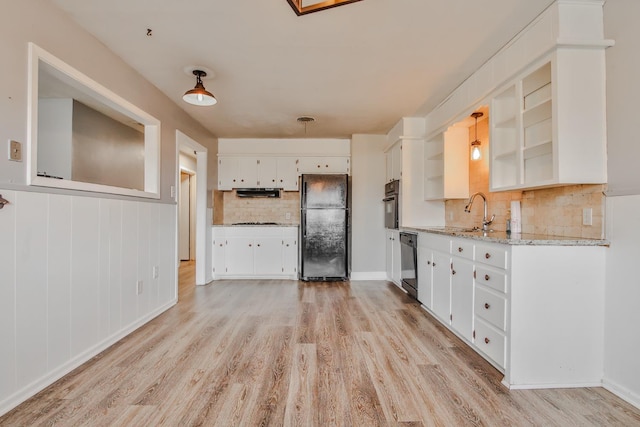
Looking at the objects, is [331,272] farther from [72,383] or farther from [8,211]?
[8,211]

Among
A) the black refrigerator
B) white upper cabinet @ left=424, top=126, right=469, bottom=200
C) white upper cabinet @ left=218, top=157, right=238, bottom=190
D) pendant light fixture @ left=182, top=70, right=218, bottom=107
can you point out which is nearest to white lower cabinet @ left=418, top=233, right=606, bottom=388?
white upper cabinet @ left=424, top=126, right=469, bottom=200

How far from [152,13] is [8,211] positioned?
4.74 feet

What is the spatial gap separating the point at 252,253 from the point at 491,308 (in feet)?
12.1

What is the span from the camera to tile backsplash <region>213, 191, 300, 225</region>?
5.68 metres

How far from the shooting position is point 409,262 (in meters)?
3.84

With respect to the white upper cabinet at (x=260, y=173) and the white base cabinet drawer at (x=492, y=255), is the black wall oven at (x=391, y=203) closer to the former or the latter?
the white upper cabinet at (x=260, y=173)

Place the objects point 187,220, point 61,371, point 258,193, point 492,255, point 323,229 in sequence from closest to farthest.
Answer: point 61,371
point 492,255
point 323,229
point 258,193
point 187,220

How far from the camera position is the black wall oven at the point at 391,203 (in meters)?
4.43

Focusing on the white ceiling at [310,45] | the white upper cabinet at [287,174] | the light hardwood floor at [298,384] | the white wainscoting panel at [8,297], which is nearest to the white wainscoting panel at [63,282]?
the white wainscoting panel at [8,297]

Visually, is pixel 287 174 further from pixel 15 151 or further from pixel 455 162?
pixel 15 151

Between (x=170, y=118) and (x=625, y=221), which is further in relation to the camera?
(x=170, y=118)

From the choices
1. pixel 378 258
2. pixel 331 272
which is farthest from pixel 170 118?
pixel 378 258

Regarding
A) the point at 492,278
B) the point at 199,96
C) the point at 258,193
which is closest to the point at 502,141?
the point at 492,278

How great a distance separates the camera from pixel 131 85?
282 centimetres
